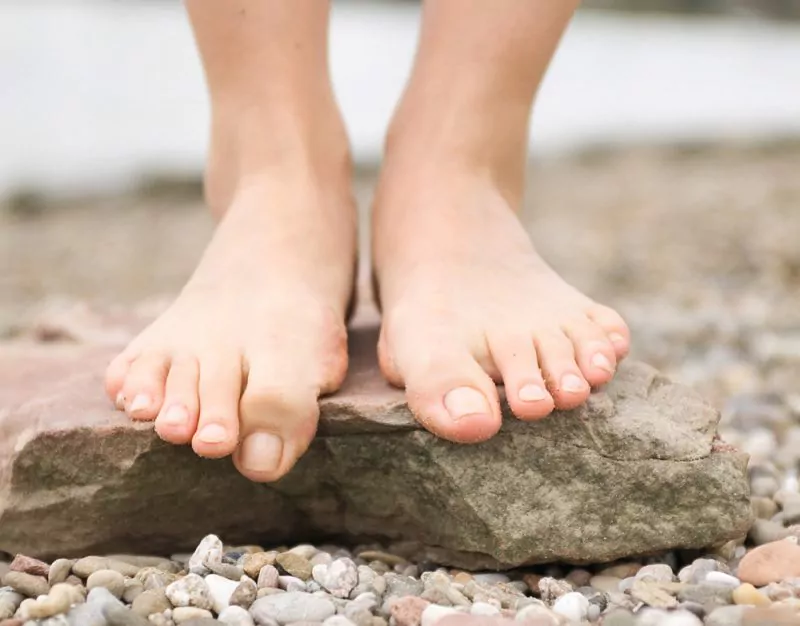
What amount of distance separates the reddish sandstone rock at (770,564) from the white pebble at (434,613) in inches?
12.2

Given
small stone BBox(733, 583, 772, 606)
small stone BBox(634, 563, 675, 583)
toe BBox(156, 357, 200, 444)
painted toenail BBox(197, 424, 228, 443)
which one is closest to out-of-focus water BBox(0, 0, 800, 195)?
toe BBox(156, 357, 200, 444)

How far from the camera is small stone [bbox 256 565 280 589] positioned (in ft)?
3.12

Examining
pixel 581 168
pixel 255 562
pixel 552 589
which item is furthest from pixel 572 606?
pixel 581 168

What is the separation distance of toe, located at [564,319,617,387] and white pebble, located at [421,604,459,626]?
34 cm

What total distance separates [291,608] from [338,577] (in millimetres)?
82

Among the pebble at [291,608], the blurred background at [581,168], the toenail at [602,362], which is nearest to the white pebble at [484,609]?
the pebble at [291,608]

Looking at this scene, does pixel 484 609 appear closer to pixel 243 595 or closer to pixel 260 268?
pixel 243 595

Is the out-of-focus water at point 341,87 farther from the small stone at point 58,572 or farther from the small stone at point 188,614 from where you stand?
the small stone at point 188,614

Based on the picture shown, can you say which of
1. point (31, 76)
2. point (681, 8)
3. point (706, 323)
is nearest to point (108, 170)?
point (31, 76)

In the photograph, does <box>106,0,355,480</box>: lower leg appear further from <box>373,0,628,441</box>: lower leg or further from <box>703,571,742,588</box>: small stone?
<box>703,571,742,588</box>: small stone

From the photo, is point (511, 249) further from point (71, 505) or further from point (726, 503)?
point (71, 505)

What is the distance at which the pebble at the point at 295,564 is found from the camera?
976 mm

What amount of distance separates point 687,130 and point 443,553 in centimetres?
731

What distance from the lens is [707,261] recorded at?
320cm
